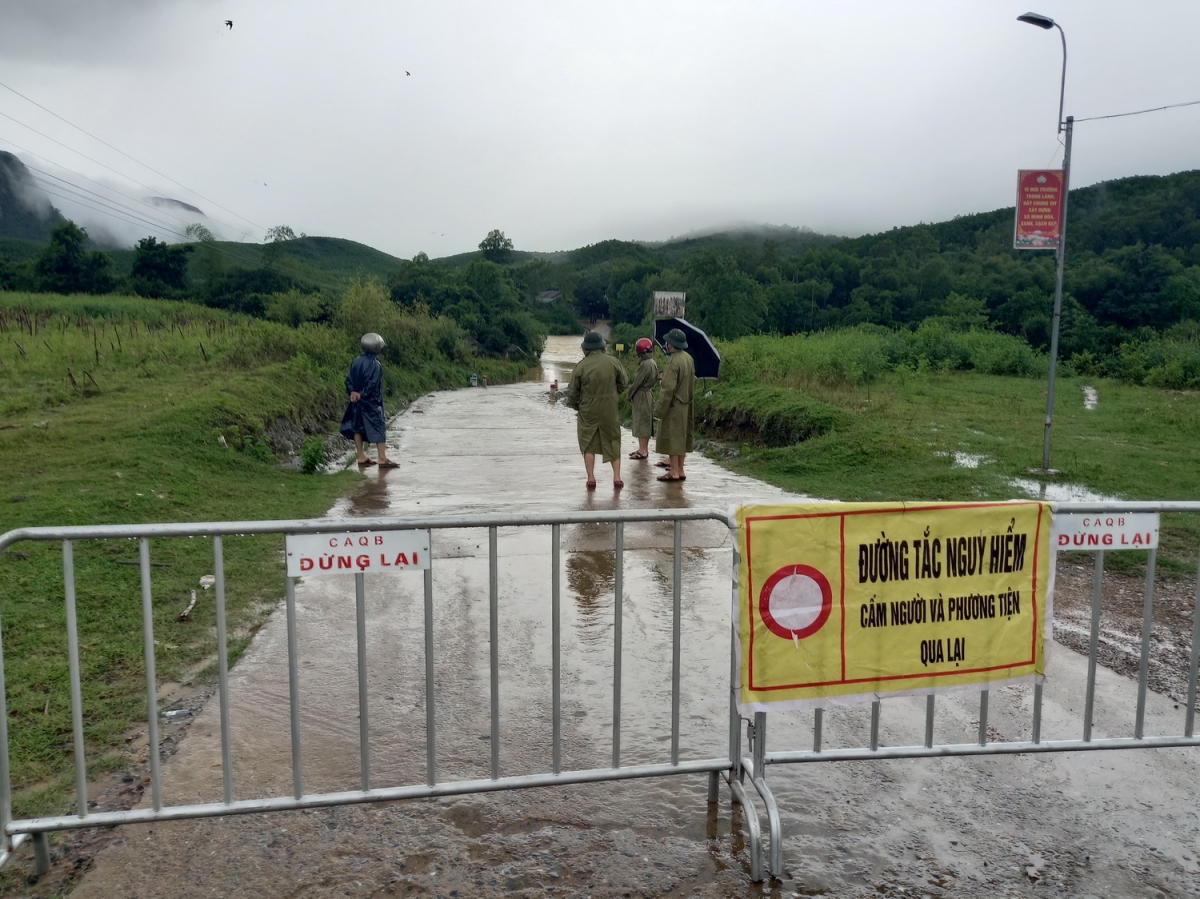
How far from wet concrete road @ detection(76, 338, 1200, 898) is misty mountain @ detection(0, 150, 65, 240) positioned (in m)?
175

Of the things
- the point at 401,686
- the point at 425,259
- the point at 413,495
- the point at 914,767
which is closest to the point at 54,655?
the point at 401,686

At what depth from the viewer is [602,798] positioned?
375 cm

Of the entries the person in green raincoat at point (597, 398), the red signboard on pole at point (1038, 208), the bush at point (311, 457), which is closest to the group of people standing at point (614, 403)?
the person in green raincoat at point (597, 398)

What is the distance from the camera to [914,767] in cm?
404

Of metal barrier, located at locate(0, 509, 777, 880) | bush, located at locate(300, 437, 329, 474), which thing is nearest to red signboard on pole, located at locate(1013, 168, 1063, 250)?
metal barrier, located at locate(0, 509, 777, 880)

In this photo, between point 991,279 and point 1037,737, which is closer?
point 1037,737

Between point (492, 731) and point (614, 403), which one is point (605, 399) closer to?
point (614, 403)

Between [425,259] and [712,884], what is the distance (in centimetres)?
8098

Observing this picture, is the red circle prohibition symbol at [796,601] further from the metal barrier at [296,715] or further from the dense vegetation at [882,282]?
the dense vegetation at [882,282]

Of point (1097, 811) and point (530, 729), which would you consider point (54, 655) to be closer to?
point (530, 729)

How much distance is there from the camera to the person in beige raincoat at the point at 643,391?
12.8 m

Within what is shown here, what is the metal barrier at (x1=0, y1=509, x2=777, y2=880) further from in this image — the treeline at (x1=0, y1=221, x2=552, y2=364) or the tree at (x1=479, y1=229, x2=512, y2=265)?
the tree at (x1=479, y1=229, x2=512, y2=265)

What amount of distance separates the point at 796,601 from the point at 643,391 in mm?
10032

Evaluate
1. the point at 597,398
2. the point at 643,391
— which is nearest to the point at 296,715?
the point at 597,398
